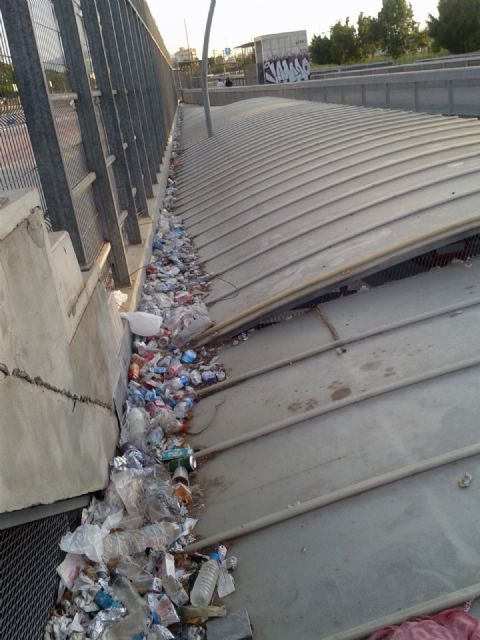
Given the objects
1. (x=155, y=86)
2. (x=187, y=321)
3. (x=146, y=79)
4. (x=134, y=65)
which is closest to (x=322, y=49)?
(x=155, y=86)

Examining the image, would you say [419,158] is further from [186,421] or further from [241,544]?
[241,544]

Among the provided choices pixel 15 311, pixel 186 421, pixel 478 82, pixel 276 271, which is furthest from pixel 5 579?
A: pixel 478 82

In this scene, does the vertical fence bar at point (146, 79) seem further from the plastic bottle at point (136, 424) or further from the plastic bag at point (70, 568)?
the plastic bag at point (70, 568)

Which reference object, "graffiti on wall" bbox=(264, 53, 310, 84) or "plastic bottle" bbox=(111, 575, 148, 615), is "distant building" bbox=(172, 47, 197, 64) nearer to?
"graffiti on wall" bbox=(264, 53, 310, 84)

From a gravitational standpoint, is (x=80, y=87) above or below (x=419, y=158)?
above

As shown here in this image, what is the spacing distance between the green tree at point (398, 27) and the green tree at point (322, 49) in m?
6.59

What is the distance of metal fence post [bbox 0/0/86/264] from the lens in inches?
143

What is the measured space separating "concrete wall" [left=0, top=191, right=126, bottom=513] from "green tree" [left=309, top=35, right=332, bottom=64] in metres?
56.5

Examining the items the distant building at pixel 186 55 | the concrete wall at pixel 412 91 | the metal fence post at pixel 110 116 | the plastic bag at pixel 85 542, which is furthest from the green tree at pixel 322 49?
the plastic bag at pixel 85 542

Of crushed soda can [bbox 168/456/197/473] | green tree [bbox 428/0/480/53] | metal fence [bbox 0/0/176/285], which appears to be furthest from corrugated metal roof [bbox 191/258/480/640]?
green tree [bbox 428/0/480/53]

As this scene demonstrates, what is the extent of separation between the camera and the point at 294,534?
116 inches

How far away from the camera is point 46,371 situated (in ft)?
8.37

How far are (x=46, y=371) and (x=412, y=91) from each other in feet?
42.4

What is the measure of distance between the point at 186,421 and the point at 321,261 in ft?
6.03
